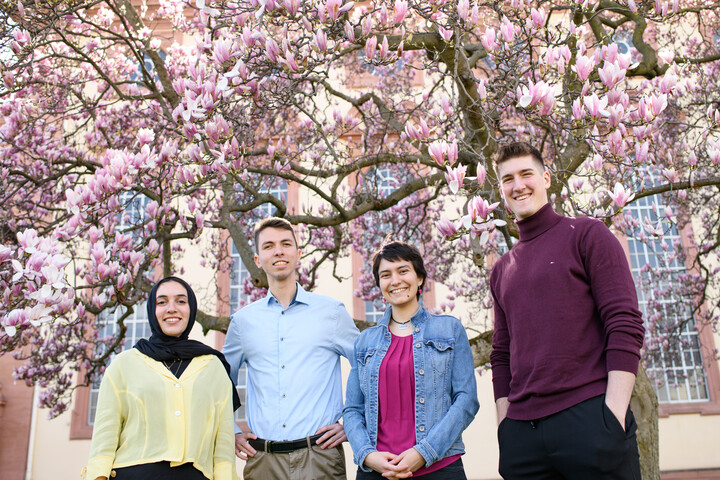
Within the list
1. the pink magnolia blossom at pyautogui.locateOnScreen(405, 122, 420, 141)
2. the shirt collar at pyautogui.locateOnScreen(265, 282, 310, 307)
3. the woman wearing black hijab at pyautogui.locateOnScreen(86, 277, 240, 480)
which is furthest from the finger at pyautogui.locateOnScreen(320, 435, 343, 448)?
Answer: the pink magnolia blossom at pyautogui.locateOnScreen(405, 122, 420, 141)

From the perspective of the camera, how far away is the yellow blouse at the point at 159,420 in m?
2.65

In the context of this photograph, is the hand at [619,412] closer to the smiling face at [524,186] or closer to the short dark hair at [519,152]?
the smiling face at [524,186]

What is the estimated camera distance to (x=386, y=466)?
2.53 meters

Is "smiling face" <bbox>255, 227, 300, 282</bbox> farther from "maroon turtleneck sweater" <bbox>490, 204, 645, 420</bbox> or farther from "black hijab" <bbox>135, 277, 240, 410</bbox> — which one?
"maroon turtleneck sweater" <bbox>490, 204, 645, 420</bbox>

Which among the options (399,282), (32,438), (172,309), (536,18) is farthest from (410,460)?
(32,438)

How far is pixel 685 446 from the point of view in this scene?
11531 mm

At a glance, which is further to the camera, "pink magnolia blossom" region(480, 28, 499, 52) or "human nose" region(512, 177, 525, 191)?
"pink magnolia blossom" region(480, 28, 499, 52)

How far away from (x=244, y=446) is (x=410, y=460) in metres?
0.94

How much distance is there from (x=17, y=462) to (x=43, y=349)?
5.19m

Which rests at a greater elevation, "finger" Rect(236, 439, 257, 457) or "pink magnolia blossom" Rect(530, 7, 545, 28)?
"pink magnolia blossom" Rect(530, 7, 545, 28)

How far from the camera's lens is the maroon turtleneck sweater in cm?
213

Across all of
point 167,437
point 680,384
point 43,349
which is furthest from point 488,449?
point 167,437

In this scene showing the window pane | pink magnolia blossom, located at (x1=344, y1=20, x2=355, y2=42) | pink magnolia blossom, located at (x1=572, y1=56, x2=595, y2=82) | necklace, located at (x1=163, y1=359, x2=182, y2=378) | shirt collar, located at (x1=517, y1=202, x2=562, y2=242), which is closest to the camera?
shirt collar, located at (x1=517, y1=202, x2=562, y2=242)

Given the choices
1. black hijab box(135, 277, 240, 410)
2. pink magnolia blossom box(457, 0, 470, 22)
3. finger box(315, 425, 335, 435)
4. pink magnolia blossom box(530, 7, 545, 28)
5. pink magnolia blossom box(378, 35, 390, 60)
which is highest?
pink magnolia blossom box(457, 0, 470, 22)
